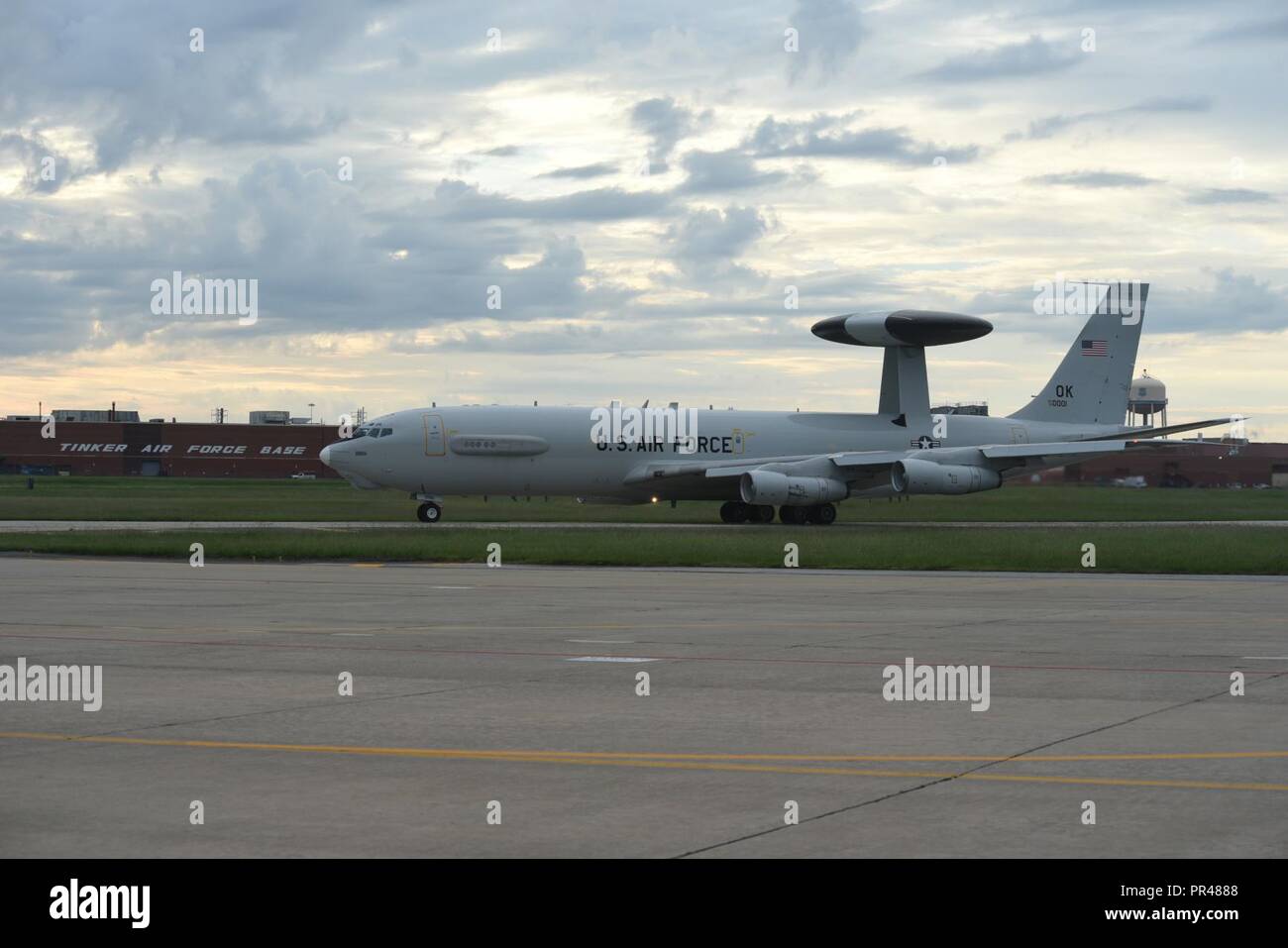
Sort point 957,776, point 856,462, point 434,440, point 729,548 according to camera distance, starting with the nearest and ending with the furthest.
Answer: point 957,776 < point 729,548 < point 434,440 < point 856,462

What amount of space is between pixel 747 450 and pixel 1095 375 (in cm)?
1517

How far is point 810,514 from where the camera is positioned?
54.2 m

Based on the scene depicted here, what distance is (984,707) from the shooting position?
13.2 metres

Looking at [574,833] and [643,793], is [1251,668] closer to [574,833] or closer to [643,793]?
[643,793]

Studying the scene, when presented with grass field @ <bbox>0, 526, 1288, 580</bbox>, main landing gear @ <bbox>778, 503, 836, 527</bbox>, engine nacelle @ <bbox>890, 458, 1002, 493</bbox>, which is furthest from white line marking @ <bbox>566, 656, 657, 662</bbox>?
main landing gear @ <bbox>778, 503, 836, 527</bbox>

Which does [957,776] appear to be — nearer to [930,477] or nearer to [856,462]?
[856,462]

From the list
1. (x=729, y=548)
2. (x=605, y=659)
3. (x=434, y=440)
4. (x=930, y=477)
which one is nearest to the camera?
(x=605, y=659)

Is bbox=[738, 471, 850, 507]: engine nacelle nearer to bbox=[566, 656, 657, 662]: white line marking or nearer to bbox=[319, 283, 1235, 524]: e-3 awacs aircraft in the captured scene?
bbox=[319, 283, 1235, 524]: e-3 awacs aircraft

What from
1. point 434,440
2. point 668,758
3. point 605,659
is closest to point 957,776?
point 668,758

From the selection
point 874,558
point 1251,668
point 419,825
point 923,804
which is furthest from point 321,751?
point 874,558

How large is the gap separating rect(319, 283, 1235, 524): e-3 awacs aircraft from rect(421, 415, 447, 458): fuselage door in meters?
0.03
